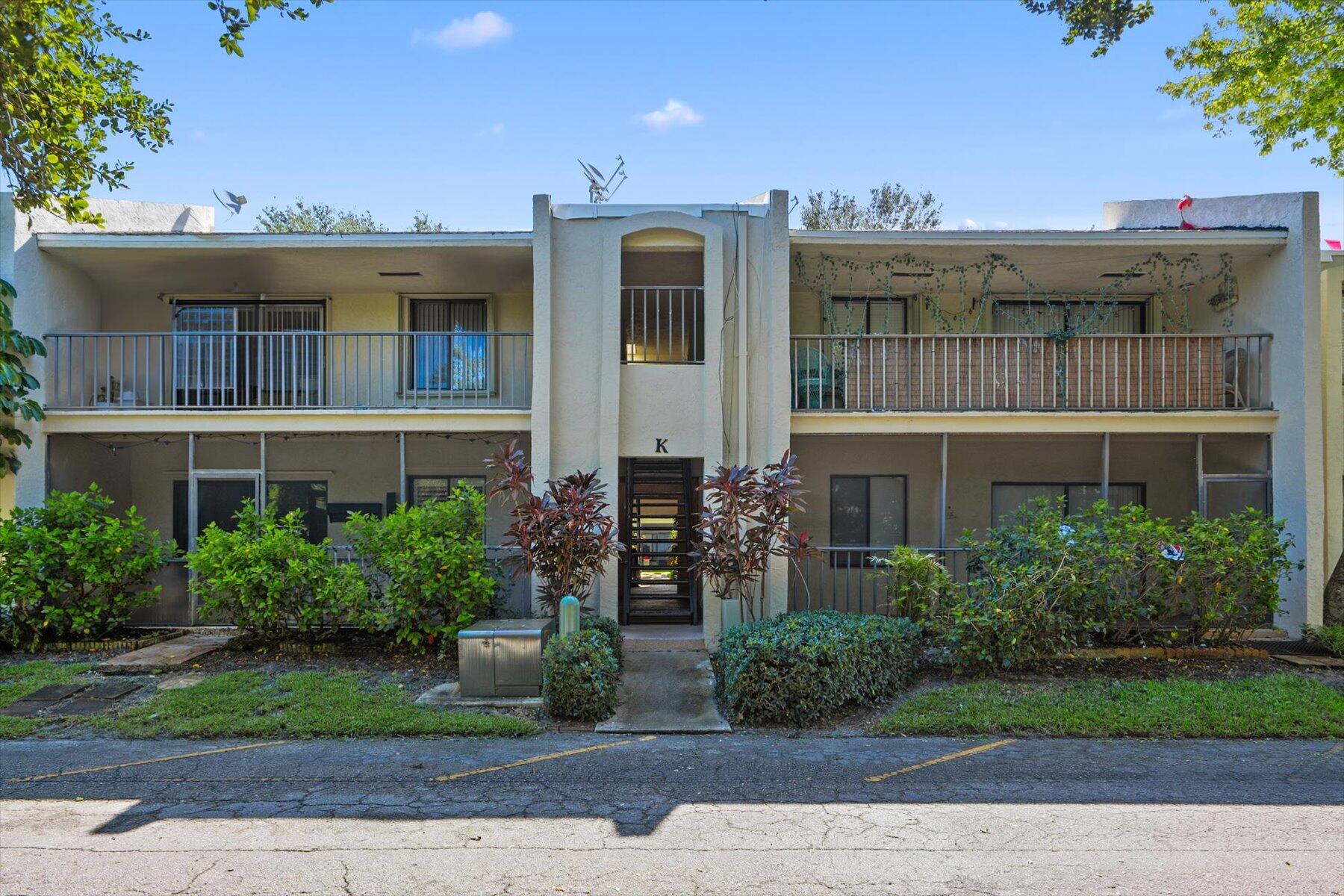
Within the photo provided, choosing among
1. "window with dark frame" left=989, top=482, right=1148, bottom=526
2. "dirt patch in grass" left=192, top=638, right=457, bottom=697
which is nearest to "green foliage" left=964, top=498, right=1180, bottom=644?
"window with dark frame" left=989, top=482, right=1148, bottom=526

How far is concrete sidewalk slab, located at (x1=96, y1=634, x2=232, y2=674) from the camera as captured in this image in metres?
10.0

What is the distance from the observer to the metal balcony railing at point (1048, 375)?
12.0 m

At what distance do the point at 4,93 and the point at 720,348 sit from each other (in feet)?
27.3

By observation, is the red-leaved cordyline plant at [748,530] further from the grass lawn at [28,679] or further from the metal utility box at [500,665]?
the grass lawn at [28,679]

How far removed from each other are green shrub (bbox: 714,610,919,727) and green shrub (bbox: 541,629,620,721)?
3.80ft

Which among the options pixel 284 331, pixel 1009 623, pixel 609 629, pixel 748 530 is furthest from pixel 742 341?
pixel 284 331

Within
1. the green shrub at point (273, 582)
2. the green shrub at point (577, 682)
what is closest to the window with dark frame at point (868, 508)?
the green shrub at point (577, 682)

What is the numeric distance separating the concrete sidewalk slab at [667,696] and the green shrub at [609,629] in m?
0.17

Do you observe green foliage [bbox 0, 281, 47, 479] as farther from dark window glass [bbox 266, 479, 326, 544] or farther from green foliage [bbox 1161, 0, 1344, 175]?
green foliage [bbox 1161, 0, 1344, 175]

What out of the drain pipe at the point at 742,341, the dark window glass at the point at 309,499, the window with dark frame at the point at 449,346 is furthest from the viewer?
the dark window glass at the point at 309,499

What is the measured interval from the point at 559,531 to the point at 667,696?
215 centimetres

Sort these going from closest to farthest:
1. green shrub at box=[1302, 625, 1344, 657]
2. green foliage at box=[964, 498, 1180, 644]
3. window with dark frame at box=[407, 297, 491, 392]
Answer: green foliage at box=[964, 498, 1180, 644]
green shrub at box=[1302, 625, 1344, 657]
window with dark frame at box=[407, 297, 491, 392]

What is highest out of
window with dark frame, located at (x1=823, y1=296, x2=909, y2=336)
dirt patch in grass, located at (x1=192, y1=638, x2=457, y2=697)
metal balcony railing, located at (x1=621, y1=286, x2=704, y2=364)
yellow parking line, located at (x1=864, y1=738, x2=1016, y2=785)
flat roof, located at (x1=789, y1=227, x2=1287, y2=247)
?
flat roof, located at (x1=789, y1=227, x2=1287, y2=247)

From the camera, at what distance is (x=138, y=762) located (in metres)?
7.09
